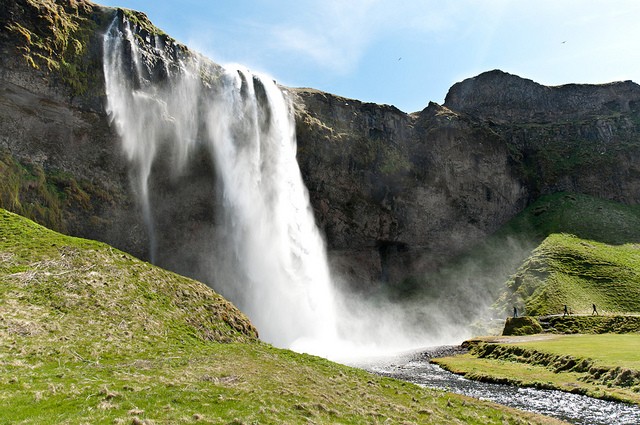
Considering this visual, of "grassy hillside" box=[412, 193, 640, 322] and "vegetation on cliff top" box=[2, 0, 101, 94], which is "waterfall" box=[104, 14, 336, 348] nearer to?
"vegetation on cliff top" box=[2, 0, 101, 94]

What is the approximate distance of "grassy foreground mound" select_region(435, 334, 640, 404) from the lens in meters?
24.6

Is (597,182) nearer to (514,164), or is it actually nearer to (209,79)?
(514,164)

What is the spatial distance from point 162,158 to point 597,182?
93861 mm

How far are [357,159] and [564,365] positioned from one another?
57.0m

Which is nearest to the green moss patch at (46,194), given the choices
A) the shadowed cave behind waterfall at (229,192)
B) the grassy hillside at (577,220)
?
the shadowed cave behind waterfall at (229,192)

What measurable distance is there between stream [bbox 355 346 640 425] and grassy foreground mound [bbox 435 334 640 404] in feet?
2.95

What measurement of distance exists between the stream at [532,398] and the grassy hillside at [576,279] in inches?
1213

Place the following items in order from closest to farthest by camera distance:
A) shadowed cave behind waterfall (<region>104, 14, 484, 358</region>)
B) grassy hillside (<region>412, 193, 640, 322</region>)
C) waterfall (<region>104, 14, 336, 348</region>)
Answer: waterfall (<region>104, 14, 336, 348</region>) < shadowed cave behind waterfall (<region>104, 14, 484, 358</region>) < grassy hillside (<region>412, 193, 640, 322</region>)

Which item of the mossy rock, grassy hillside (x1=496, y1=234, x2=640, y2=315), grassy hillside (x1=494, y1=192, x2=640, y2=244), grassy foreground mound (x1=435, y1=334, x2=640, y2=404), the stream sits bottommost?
the stream

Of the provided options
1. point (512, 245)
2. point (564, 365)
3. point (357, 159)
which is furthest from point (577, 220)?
point (564, 365)

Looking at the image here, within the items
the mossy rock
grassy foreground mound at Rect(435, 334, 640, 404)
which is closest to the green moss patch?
grassy foreground mound at Rect(435, 334, 640, 404)

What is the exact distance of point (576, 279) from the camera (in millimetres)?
64562

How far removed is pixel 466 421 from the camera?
1667 cm

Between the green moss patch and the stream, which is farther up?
the green moss patch
